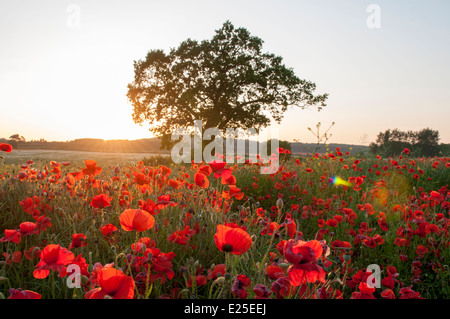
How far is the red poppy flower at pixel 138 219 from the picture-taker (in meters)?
1.29

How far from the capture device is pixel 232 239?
3.78 ft

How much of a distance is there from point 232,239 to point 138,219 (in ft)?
1.39

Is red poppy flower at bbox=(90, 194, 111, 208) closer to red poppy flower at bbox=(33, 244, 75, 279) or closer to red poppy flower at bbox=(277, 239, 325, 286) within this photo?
red poppy flower at bbox=(33, 244, 75, 279)

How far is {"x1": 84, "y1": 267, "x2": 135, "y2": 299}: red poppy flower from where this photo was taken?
0.92 meters

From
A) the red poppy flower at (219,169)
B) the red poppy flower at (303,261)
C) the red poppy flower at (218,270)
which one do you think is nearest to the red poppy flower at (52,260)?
the red poppy flower at (218,270)

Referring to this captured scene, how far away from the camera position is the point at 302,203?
17.2ft

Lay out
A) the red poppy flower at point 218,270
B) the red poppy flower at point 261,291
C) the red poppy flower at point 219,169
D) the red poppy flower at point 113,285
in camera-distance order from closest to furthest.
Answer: the red poppy flower at point 113,285, the red poppy flower at point 261,291, the red poppy flower at point 218,270, the red poppy flower at point 219,169

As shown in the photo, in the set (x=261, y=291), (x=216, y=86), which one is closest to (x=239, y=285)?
(x=261, y=291)

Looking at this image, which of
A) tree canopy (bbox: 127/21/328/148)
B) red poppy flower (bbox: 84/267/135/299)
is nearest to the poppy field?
red poppy flower (bbox: 84/267/135/299)

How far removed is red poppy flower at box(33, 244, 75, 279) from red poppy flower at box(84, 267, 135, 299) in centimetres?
42

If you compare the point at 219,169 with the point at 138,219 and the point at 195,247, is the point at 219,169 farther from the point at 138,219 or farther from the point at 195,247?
the point at 138,219

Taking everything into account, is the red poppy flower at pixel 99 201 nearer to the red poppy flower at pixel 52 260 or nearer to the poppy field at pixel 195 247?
the poppy field at pixel 195 247

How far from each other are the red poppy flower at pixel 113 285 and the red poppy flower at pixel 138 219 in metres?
0.36

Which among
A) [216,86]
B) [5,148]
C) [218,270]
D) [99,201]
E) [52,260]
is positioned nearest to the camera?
[52,260]
